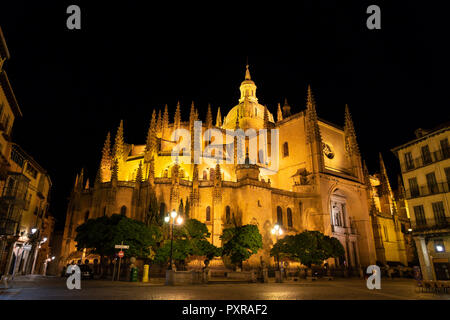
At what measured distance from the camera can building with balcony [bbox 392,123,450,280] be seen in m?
25.5

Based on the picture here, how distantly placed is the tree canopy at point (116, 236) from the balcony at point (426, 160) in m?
24.2

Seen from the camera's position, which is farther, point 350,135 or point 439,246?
point 350,135

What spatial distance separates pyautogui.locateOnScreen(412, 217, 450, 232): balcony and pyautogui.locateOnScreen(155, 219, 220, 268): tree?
57.4 ft

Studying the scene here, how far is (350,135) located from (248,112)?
61.9 feet

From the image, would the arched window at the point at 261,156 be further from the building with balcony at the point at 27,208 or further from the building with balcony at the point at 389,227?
the building with balcony at the point at 27,208

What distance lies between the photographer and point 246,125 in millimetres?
59250

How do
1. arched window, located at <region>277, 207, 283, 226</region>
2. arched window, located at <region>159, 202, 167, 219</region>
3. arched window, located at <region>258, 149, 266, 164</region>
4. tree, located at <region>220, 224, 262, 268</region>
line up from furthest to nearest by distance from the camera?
arched window, located at <region>258, 149, 266, 164</region> → arched window, located at <region>277, 207, 283, 226</region> → arched window, located at <region>159, 202, 167, 219</region> → tree, located at <region>220, 224, 262, 268</region>

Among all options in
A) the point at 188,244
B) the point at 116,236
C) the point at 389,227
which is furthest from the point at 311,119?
the point at 116,236

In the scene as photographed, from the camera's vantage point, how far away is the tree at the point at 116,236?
26625mm

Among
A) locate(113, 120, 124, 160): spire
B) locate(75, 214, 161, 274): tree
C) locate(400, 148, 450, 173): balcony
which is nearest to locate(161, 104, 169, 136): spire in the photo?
locate(113, 120, 124, 160): spire

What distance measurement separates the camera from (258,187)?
131ft

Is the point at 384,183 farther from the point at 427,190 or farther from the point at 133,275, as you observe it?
the point at 133,275

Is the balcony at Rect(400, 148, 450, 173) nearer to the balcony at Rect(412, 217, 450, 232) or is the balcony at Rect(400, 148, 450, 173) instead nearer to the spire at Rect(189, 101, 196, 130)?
the balcony at Rect(412, 217, 450, 232)
